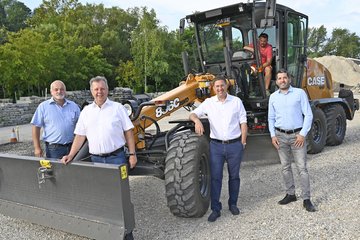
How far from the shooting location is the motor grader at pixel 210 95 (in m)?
4.52

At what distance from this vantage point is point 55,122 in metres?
4.83

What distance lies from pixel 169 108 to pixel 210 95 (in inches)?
35.5

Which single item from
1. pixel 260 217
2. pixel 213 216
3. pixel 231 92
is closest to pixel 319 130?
pixel 231 92

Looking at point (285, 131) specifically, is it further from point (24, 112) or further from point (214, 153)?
point (24, 112)

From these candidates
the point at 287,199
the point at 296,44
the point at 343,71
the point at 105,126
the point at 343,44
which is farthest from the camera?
the point at 343,44

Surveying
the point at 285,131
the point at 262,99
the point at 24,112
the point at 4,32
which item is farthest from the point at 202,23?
the point at 4,32

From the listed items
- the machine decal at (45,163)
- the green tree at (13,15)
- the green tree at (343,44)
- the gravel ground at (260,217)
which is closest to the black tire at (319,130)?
the gravel ground at (260,217)

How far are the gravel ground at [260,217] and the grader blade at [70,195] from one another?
35 centimetres

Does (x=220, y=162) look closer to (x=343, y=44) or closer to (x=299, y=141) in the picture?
(x=299, y=141)

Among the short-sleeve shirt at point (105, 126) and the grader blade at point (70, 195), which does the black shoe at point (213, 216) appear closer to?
the grader blade at point (70, 195)

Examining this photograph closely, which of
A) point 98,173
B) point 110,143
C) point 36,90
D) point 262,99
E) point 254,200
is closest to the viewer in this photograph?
point 98,173

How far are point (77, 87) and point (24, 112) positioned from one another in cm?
1101

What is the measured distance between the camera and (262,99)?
721 centimetres

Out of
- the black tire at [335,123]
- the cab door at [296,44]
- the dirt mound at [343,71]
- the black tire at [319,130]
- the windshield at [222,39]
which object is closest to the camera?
the windshield at [222,39]
